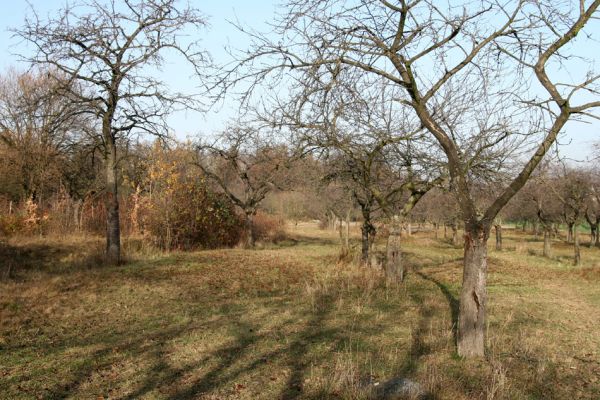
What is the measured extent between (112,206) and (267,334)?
7.27 m

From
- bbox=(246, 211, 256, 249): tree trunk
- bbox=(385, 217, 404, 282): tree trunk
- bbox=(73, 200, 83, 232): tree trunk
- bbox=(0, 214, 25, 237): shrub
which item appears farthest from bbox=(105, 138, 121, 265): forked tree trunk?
bbox=(246, 211, 256, 249): tree trunk

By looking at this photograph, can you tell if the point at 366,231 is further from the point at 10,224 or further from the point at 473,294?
the point at 10,224

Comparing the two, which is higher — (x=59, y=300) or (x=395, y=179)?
(x=395, y=179)

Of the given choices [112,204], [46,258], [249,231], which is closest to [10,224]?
[46,258]

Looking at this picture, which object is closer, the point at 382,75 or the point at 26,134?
the point at 382,75

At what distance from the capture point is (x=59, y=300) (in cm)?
905

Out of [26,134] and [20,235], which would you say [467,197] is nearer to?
[20,235]

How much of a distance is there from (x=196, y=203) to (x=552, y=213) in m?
27.0

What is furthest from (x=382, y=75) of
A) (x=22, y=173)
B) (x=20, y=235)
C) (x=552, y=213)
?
(x=552, y=213)

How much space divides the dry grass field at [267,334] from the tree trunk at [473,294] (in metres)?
0.23

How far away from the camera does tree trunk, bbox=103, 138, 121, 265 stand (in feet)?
41.5

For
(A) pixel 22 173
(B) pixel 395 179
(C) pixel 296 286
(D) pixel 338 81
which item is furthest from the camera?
(A) pixel 22 173

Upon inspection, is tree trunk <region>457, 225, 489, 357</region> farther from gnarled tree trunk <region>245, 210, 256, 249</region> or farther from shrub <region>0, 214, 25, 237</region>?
shrub <region>0, 214, 25, 237</region>

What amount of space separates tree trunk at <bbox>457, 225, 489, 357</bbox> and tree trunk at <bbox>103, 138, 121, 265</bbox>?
377 inches
